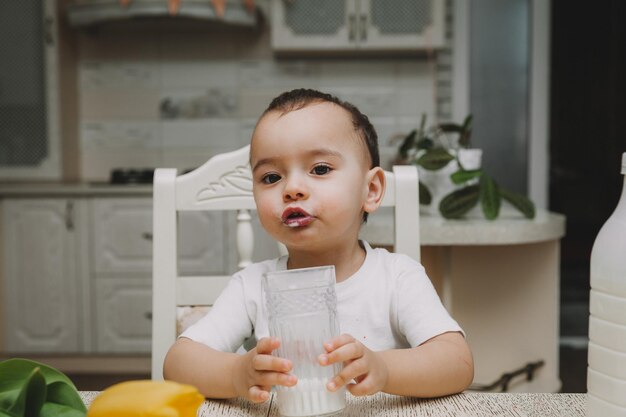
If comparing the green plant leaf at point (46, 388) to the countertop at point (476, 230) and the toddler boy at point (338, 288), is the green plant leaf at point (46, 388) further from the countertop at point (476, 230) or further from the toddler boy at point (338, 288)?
the countertop at point (476, 230)

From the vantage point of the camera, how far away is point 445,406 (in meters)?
0.69

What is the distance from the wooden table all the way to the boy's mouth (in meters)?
0.19

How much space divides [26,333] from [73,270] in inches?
15.0

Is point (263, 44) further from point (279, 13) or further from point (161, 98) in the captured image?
point (161, 98)

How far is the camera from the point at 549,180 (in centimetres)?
370

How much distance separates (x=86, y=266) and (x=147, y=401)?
2.93 meters

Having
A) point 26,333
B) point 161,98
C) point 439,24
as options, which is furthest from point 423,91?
point 26,333

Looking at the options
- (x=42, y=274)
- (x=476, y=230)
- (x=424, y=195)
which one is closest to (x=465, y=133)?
(x=424, y=195)

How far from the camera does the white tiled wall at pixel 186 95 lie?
3666 mm

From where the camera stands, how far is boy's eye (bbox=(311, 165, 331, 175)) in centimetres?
78

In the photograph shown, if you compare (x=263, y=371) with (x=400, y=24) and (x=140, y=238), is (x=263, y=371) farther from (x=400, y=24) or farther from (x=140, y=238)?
(x=400, y=24)

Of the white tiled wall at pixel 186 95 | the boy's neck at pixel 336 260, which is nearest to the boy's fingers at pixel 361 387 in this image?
the boy's neck at pixel 336 260

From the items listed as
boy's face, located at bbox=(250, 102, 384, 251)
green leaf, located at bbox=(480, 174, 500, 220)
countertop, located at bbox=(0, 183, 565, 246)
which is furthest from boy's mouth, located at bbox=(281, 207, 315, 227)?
green leaf, located at bbox=(480, 174, 500, 220)

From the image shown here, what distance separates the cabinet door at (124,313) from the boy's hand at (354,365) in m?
2.68
